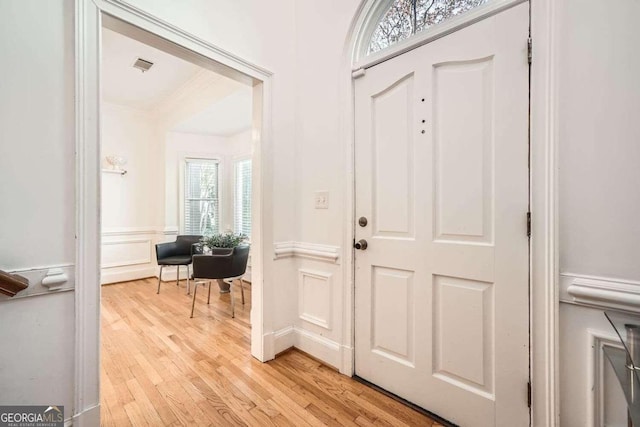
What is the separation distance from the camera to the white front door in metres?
1.32

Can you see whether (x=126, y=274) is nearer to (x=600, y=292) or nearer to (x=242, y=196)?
(x=242, y=196)

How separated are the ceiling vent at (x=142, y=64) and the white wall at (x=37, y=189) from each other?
224cm

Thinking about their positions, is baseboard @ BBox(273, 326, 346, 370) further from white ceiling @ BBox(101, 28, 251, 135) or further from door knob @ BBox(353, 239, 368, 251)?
white ceiling @ BBox(101, 28, 251, 135)

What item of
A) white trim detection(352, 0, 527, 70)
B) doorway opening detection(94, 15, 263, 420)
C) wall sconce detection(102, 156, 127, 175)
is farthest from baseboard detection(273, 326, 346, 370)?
wall sconce detection(102, 156, 127, 175)

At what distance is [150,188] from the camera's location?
4.91 m

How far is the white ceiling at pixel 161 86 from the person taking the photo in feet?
10.00

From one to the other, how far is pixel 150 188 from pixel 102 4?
159 inches

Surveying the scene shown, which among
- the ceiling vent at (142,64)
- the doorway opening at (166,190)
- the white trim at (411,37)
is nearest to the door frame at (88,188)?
the doorway opening at (166,190)

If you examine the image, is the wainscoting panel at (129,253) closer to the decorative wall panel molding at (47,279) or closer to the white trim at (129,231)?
the white trim at (129,231)

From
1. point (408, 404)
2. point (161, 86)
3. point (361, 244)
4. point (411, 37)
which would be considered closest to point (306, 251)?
point (361, 244)

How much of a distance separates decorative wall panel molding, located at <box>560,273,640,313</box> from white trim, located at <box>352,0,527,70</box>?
127cm

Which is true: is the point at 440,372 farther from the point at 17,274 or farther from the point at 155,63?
the point at 155,63

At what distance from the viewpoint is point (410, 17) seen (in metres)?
1.72

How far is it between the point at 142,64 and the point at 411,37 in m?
3.22
